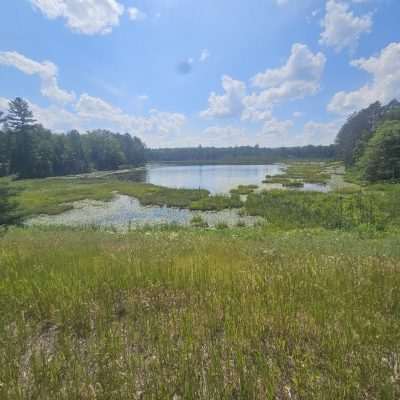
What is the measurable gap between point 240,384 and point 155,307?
1544 mm

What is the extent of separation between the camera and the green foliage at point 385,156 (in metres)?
35.6

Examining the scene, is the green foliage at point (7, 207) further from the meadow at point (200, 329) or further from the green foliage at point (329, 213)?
the green foliage at point (329, 213)

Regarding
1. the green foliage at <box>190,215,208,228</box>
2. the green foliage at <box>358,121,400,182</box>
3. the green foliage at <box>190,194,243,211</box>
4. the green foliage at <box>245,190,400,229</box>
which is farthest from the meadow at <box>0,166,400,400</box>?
the green foliage at <box>358,121,400,182</box>

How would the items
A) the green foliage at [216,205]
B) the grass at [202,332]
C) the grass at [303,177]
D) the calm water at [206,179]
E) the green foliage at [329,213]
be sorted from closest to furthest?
1. the grass at [202,332]
2. the green foliage at [329,213]
3. the green foliage at [216,205]
4. the calm water at [206,179]
5. the grass at [303,177]

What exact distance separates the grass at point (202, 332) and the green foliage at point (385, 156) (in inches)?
1611

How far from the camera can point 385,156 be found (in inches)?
1447

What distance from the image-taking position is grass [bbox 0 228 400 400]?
1.89 m

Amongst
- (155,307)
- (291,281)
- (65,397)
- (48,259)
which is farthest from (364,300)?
(48,259)

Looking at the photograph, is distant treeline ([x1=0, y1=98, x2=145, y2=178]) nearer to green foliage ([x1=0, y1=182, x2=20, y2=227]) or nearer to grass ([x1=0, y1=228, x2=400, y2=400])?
green foliage ([x1=0, y1=182, x2=20, y2=227])

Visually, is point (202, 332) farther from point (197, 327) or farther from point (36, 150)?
point (36, 150)

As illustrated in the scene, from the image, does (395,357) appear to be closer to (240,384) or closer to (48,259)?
(240,384)

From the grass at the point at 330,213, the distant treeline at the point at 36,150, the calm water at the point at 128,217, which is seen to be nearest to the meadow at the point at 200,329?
the grass at the point at 330,213

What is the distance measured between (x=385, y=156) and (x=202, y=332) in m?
44.9

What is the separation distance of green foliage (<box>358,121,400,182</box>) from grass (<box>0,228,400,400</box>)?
134ft
